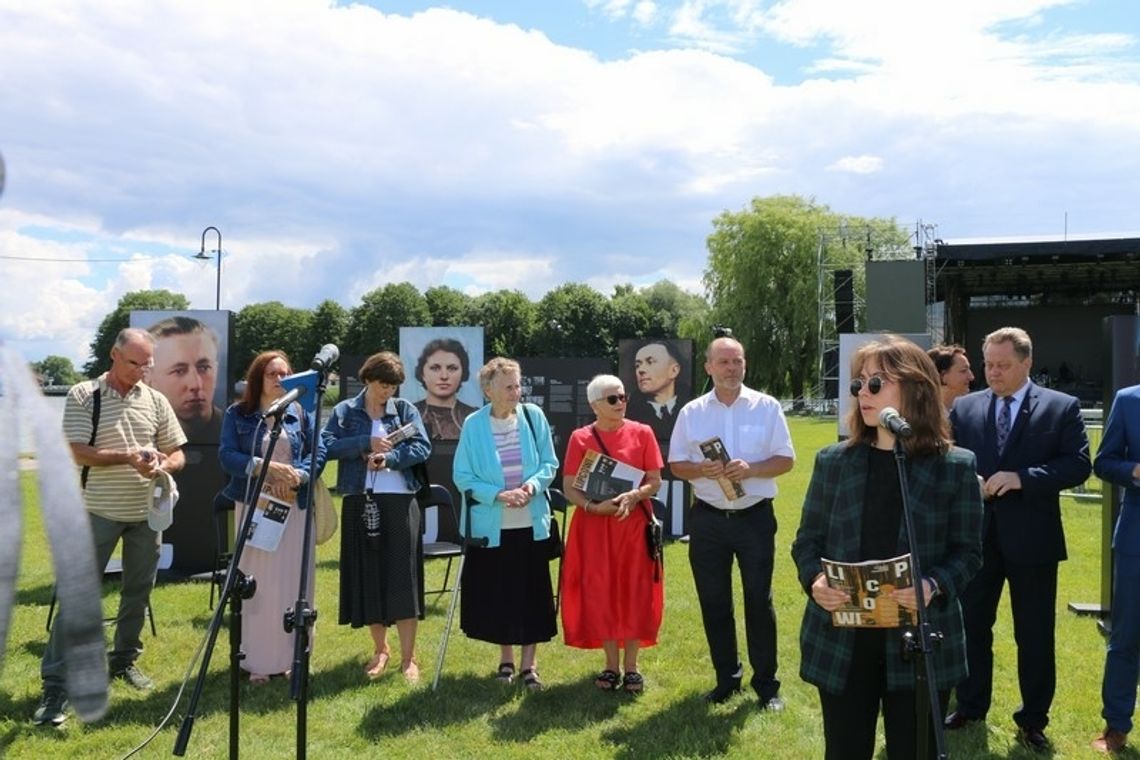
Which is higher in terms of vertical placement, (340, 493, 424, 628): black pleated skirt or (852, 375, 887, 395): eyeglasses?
(852, 375, 887, 395): eyeglasses

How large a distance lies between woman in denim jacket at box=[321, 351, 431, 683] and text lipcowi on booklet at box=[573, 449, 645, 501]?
974mm

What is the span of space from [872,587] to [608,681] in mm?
2842

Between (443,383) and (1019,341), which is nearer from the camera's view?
(1019,341)

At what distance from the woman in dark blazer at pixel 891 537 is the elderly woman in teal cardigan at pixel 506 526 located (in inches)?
100

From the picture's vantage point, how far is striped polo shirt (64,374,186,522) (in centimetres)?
507

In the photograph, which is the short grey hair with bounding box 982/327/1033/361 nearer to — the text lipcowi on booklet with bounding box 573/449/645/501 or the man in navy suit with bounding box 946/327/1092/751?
the man in navy suit with bounding box 946/327/1092/751

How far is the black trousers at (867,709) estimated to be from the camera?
2.91 meters

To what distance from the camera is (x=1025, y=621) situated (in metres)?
4.30

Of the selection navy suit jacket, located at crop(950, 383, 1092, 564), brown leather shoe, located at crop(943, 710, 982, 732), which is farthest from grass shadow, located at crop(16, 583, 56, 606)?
brown leather shoe, located at crop(943, 710, 982, 732)

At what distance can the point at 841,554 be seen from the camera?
2.93 m

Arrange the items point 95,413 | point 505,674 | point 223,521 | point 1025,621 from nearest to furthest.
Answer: point 1025,621, point 95,413, point 505,674, point 223,521

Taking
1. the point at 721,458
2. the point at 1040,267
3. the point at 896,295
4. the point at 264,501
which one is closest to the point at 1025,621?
the point at 721,458

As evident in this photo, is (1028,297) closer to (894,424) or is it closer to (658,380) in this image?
(658,380)

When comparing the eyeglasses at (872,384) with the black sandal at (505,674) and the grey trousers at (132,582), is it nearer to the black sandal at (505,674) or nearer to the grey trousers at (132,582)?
the black sandal at (505,674)
